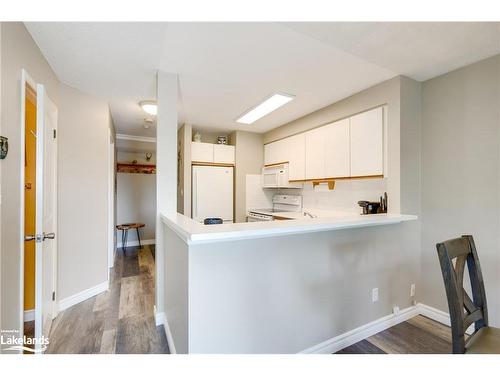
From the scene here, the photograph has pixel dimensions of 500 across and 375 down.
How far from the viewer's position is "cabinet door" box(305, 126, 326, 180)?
3049 millimetres

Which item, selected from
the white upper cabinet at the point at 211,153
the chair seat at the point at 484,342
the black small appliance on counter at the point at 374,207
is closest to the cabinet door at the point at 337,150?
the black small appliance on counter at the point at 374,207

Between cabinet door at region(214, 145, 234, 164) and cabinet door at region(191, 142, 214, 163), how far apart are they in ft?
0.26

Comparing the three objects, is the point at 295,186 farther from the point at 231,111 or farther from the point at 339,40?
the point at 339,40

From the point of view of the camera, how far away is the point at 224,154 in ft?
13.6

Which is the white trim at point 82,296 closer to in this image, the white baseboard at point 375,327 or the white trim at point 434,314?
the white baseboard at point 375,327

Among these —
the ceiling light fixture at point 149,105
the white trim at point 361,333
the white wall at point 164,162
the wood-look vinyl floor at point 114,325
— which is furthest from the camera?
the ceiling light fixture at point 149,105

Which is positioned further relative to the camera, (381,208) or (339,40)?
(381,208)

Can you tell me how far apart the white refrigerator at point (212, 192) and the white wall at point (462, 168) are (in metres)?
2.83

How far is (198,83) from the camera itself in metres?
2.36

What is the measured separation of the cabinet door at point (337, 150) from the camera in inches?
106

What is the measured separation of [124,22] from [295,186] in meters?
3.00

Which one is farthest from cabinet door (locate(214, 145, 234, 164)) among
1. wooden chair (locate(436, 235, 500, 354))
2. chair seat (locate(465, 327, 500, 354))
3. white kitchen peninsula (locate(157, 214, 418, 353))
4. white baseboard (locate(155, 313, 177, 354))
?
chair seat (locate(465, 327, 500, 354))

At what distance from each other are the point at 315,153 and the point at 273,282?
2114mm
